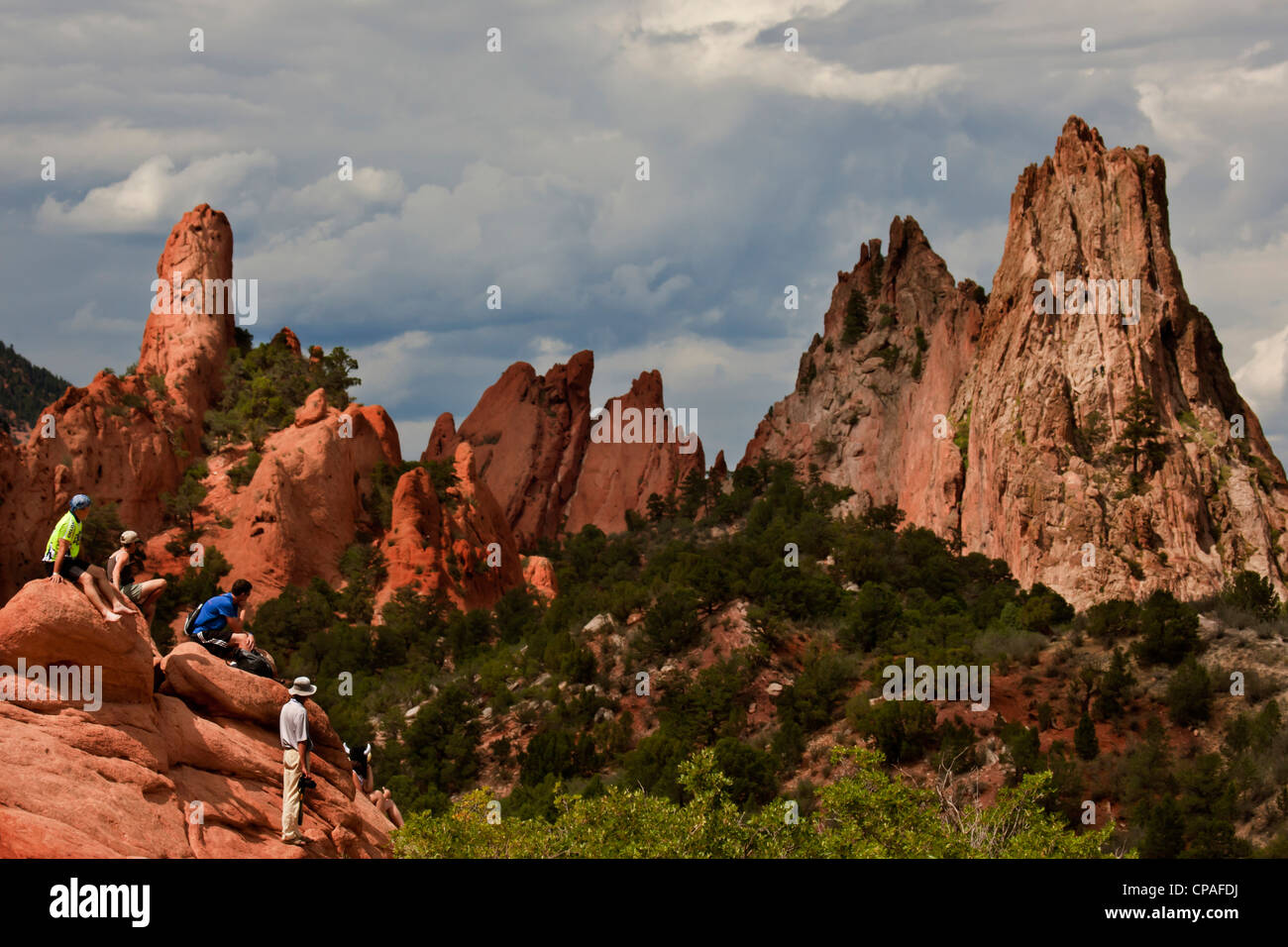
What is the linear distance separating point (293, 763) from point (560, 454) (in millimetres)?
107420

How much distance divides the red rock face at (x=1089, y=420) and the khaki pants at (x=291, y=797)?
196 ft

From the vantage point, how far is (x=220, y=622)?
1616 centimetres

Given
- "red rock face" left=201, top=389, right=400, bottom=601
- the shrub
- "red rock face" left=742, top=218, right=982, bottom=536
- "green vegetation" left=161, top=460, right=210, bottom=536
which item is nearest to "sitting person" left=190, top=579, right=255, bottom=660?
the shrub

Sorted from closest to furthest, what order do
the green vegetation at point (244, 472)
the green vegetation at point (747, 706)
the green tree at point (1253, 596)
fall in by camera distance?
the green vegetation at point (747, 706) < the green vegetation at point (244, 472) < the green tree at point (1253, 596)

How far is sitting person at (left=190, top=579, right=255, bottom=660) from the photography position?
52.3 ft

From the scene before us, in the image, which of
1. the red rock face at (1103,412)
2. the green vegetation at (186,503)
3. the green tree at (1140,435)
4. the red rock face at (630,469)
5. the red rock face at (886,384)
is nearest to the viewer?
the green vegetation at (186,503)

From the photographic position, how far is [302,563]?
2088 inches

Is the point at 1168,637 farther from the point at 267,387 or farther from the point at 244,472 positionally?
the point at 267,387

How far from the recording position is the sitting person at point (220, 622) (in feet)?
52.3

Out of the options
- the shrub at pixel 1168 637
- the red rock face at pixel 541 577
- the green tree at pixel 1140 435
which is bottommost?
the shrub at pixel 1168 637

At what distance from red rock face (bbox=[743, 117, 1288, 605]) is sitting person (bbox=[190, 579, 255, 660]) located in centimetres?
5870

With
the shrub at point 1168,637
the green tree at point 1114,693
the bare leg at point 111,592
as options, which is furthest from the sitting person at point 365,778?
the shrub at point 1168,637

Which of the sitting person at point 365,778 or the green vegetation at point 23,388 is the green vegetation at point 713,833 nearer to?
the sitting person at point 365,778
